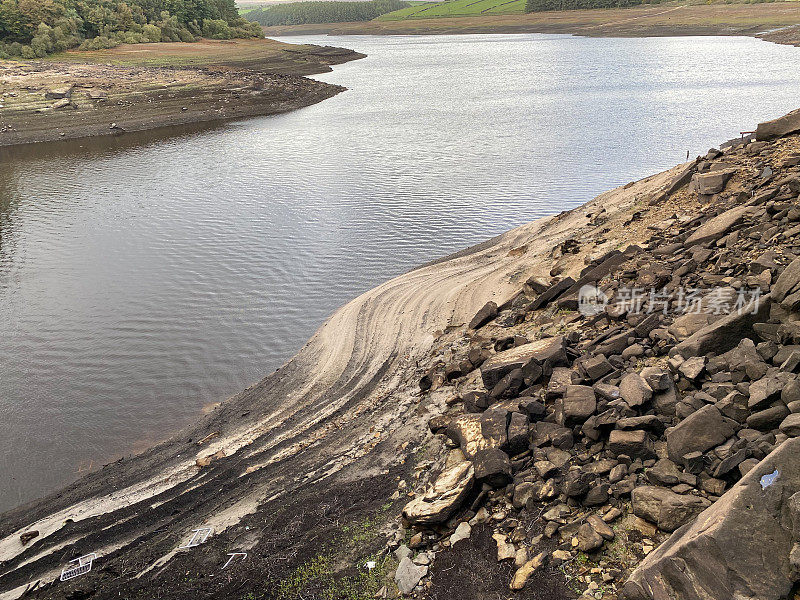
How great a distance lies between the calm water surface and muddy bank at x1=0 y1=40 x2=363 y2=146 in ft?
17.7

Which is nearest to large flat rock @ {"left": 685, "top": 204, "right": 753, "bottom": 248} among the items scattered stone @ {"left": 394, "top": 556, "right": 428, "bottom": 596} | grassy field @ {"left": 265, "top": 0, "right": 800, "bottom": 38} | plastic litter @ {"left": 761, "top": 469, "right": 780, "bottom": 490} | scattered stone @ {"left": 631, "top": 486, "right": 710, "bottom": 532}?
scattered stone @ {"left": 631, "top": 486, "right": 710, "bottom": 532}

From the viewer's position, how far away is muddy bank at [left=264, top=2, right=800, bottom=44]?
368 ft

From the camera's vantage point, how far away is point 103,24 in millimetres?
91500

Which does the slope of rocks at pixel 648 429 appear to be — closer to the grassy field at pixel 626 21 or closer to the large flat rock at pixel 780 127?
the large flat rock at pixel 780 127

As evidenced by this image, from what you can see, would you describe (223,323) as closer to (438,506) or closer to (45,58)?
(438,506)

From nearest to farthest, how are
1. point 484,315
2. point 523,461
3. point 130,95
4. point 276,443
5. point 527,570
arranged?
point 527,570 < point 523,461 < point 276,443 < point 484,315 < point 130,95

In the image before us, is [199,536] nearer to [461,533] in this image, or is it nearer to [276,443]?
[276,443]

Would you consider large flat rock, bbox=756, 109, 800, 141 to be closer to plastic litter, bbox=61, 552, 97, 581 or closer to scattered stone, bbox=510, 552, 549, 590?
scattered stone, bbox=510, 552, 549, 590

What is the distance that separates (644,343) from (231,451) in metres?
9.21

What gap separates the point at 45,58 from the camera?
78.4m

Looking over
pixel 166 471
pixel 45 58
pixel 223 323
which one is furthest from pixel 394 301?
pixel 45 58
